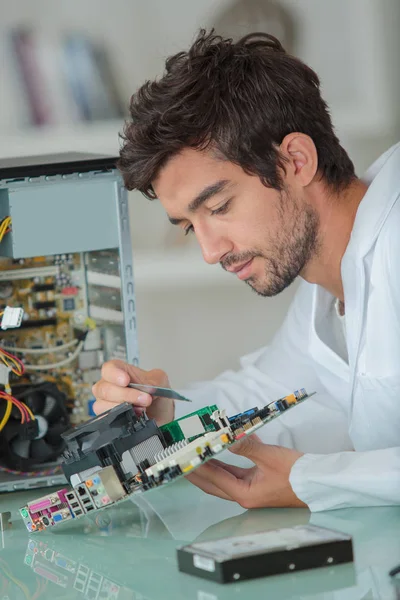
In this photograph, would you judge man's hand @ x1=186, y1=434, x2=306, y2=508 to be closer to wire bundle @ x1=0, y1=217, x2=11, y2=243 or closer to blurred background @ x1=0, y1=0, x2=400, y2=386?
wire bundle @ x1=0, y1=217, x2=11, y2=243

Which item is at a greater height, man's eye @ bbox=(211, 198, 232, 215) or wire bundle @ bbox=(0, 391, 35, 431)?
man's eye @ bbox=(211, 198, 232, 215)

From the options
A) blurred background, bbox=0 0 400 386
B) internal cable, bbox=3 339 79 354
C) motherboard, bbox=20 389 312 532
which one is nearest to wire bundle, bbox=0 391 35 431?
internal cable, bbox=3 339 79 354

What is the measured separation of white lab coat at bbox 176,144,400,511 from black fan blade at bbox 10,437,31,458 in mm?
303

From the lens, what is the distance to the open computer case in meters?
1.53

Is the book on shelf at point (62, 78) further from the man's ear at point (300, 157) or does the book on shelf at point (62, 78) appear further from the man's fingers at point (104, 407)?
the man's fingers at point (104, 407)

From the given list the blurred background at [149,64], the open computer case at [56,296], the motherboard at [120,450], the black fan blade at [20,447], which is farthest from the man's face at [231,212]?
the blurred background at [149,64]

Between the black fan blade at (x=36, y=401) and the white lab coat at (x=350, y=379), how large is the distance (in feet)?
0.90

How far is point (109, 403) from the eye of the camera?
1.47 m

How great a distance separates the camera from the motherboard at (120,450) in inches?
48.8

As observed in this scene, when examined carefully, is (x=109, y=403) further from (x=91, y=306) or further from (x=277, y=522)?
(x=277, y=522)

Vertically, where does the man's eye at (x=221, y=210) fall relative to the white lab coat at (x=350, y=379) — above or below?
above

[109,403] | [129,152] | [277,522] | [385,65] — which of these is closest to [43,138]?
[385,65]

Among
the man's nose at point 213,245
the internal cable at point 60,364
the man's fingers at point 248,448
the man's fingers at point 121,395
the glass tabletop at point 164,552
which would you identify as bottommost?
the glass tabletop at point 164,552

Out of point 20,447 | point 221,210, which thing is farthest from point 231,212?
point 20,447
